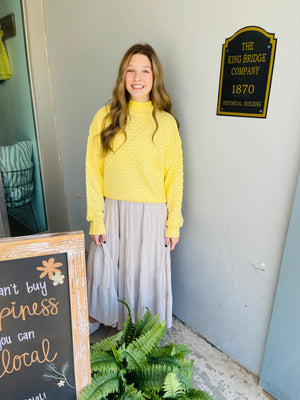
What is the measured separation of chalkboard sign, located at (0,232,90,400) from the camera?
931 millimetres

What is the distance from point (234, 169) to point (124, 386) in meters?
1.08

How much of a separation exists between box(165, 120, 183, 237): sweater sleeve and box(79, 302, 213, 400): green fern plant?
0.54 meters

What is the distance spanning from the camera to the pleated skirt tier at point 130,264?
1.66 metres

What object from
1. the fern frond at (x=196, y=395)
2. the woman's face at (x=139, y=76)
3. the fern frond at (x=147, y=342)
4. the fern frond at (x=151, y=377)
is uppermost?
the woman's face at (x=139, y=76)

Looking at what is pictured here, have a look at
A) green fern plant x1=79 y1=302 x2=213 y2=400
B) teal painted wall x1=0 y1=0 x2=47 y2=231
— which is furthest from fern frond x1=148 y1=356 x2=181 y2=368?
teal painted wall x1=0 y1=0 x2=47 y2=231

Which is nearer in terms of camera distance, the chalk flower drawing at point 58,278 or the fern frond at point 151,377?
the chalk flower drawing at point 58,278

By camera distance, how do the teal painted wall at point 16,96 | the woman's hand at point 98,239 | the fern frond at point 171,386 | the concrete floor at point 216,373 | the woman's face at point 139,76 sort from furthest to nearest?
the teal painted wall at point 16,96 < the woman's hand at point 98,239 < the concrete floor at point 216,373 < the woman's face at point 139,76 < the fern frond at point 171,386

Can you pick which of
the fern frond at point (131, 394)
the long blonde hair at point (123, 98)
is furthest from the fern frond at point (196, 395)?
the long blonde hair at point (123, 98)

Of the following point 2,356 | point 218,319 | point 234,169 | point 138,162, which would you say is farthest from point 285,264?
point 2,356

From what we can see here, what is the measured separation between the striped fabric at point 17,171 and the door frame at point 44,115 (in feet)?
0.39

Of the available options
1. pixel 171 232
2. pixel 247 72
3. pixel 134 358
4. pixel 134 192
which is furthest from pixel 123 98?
pixel 134 358

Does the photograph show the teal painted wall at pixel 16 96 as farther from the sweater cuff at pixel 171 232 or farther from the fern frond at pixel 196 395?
the fern frond at pixel 196 395

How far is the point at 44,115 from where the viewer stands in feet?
8.60

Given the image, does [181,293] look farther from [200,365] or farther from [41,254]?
[41,254]
